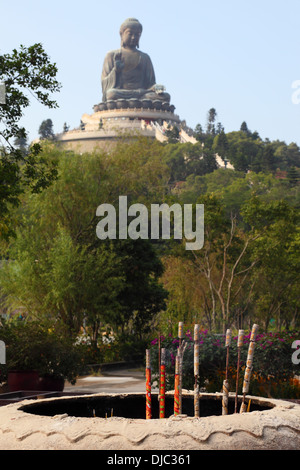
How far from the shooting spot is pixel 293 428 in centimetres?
297

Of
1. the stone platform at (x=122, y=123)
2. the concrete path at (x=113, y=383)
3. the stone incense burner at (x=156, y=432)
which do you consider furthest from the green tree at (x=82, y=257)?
the stone platform at (x=122, y=123)

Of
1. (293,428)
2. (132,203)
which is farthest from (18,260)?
(293,428)

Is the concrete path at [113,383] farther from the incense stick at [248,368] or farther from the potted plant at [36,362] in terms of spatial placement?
the incense stick at [248,368]

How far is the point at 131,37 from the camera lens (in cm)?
10625

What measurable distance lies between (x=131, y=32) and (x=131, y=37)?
0.88 m

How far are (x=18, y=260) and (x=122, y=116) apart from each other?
91.0 meters

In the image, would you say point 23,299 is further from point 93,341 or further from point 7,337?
point 7,337

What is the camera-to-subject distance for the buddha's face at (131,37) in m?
106

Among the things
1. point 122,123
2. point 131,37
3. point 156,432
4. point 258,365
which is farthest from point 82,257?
point 131,37

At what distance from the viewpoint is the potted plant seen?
493 inches

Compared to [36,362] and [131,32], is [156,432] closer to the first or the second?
[36,362]

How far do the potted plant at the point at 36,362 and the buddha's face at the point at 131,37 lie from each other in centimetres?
9849

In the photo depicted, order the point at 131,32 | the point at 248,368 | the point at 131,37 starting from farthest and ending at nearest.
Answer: the point at 131,32 → the point at 131,37 → the point at 248,368

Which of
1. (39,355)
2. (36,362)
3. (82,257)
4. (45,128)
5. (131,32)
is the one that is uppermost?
(131,32)
